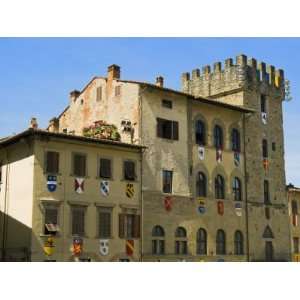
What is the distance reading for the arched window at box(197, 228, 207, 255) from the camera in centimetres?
3170

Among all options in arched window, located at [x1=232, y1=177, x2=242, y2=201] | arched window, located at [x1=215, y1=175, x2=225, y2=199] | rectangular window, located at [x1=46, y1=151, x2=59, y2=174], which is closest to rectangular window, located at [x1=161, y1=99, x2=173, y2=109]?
arched window, located at [x1=215, y1=175, x2=225, y2=199]

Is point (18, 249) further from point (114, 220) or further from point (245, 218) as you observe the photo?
point (245, 218)

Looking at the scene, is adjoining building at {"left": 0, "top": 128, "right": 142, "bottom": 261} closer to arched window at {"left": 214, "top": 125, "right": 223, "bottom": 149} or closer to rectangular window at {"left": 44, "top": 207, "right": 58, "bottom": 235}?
rectangular window at {"left": 44, "top": 207, "right": 58, "bottom": 235}

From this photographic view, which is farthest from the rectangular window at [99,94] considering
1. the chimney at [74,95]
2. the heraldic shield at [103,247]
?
the heraldic shield at [103,247]

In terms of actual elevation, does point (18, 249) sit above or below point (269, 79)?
below

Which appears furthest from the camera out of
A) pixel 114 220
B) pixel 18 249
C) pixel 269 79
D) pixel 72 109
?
pixel 269 79

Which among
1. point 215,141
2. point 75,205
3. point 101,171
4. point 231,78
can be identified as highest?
point 231,78

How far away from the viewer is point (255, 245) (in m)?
35.1

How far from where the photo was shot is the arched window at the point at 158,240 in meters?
29.5

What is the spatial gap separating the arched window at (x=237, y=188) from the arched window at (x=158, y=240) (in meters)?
6.77

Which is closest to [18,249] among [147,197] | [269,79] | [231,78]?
[147,197]

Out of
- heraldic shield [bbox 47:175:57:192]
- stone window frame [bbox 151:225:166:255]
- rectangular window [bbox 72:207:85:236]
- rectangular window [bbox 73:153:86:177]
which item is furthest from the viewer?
stone window frame [bbox 151:225:166:255]

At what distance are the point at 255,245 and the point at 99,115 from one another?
12.6 meters

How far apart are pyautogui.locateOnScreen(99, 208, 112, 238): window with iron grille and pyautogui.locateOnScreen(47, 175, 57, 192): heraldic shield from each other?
271 cm
